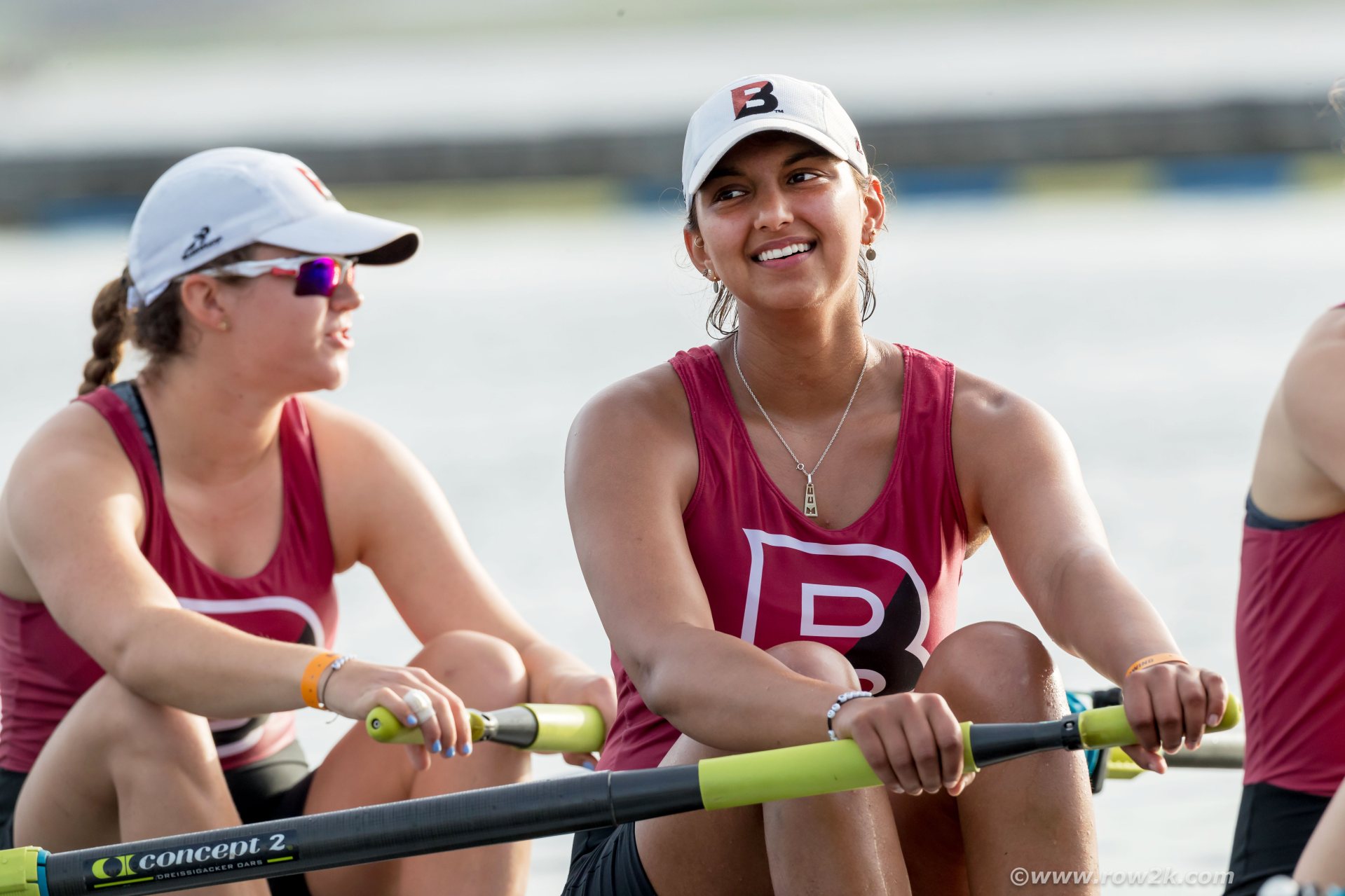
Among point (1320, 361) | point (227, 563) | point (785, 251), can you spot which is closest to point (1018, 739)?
point (1320, 361)

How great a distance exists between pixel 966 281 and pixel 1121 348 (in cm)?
250

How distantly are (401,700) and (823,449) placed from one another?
62 cm

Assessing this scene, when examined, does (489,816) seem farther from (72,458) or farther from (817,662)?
(72,458)

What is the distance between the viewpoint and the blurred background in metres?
5.22

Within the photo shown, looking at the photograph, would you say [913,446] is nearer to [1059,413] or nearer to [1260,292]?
[1059,413]

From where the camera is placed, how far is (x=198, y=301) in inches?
97.2

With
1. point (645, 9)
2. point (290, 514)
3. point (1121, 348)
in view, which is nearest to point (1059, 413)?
point (1121, 348)

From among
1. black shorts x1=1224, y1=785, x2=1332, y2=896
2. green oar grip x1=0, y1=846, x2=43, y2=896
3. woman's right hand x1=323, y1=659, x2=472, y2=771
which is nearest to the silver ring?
woman's right hand x1=323, y1=659, x2=472, y2=771

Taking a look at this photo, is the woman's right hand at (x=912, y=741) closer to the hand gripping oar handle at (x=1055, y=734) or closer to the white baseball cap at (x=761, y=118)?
the hand gripping oar handle at (x=1055, y=734)

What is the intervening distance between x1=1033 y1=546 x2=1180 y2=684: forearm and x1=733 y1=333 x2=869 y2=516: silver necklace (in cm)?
30

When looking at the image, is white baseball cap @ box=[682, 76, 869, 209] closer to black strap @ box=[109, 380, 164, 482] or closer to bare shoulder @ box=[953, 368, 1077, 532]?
bare shoulder @ box=[953, 368, 1077, 532]

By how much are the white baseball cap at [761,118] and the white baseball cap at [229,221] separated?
2.17 ft

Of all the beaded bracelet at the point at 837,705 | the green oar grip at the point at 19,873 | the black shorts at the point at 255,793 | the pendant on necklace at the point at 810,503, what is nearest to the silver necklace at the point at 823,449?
the pendant on necklace at the point at 810,503

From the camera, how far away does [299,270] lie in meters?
2.47
